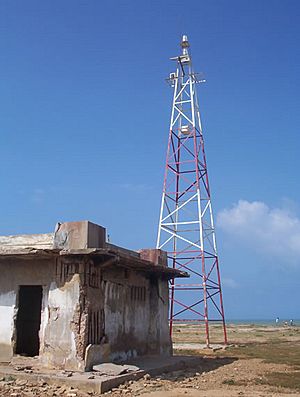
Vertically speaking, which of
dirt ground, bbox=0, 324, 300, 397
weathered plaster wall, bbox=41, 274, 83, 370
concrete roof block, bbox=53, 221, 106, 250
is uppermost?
concrete roof block, bbox=53, 221, 106, 250

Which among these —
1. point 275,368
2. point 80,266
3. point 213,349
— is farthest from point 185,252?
point 80,266

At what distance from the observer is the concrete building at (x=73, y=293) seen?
39.8 ft

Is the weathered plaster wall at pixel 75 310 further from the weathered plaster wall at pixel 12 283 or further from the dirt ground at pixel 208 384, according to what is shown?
the dirt ground at pixel 208 384

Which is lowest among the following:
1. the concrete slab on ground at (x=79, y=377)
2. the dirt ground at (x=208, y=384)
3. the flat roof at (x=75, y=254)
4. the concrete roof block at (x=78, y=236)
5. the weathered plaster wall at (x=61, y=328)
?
the dirt ground at (x=208, y=384)

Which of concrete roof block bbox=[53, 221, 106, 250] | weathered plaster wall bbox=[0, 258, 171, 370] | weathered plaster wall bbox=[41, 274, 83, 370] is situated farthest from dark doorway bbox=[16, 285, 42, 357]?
concrete roof block bbox=[53, 221, 106, 250]

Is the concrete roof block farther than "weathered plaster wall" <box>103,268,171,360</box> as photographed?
No

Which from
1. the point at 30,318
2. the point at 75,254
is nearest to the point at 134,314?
the point at 30,318

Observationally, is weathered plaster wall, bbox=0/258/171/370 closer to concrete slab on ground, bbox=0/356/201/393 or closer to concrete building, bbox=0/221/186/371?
concrete building, bbox=0/221/186/371

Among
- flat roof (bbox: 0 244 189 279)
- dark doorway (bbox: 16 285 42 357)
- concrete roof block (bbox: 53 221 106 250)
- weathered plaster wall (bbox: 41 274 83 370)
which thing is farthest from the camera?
dark doorway (bbox: 16 285 42 357)

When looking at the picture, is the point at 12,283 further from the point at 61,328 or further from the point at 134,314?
the point at 134,314

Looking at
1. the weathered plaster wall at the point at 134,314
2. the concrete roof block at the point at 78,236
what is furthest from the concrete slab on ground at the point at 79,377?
the concrete roof block at the point at 78,236

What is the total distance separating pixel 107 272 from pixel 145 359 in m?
3.61

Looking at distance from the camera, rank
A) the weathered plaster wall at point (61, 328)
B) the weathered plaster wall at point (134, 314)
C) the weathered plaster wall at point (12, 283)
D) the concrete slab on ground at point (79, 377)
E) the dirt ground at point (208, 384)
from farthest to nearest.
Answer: the weathered plaster wall at point (134, 314)
the weathered plaster wall at point (12, 283)
the weathered plaster wall at point (61, 328)
the concrete slab on ground at point (79, 377)
the dirt ground at point (208, 384)

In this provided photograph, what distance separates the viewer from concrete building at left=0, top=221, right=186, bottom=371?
Result: 12117 millimetres
